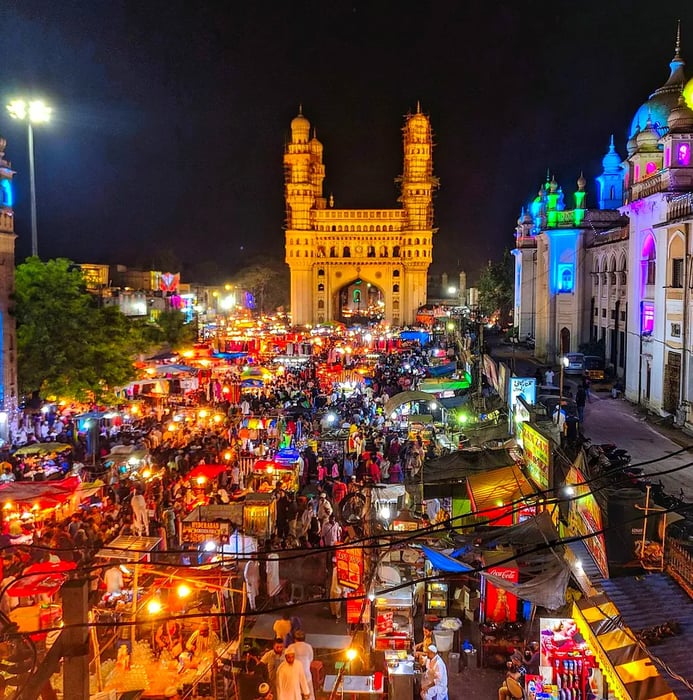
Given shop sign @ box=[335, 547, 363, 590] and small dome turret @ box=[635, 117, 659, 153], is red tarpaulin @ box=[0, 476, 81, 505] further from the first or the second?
small dome turret @ box=[635, 117, 659, 153]

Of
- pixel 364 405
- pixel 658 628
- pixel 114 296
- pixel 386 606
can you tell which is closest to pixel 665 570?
pixel 658 628

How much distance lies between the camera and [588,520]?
775 centimetres

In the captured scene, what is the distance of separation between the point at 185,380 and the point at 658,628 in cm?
2107

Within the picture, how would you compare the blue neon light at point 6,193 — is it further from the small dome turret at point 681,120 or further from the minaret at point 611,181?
Answer: the minaret at point 611,181

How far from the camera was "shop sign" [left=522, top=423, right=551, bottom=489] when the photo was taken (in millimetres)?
10000

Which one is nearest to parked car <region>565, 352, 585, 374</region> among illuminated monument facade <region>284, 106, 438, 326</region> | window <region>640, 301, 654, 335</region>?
window <region>640, 301, 654, 335</region>

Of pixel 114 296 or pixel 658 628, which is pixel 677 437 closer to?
pixel 658 628

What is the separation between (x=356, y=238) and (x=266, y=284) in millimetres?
15616

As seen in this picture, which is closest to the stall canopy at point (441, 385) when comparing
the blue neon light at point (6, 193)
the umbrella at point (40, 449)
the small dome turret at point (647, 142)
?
the small dome turret at point (647, 142)

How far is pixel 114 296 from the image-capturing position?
36.8 meters

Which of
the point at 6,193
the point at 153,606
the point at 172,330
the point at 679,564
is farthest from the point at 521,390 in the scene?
the point at 172,330

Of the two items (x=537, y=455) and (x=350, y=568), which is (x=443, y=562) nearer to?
(x=350, y=568)

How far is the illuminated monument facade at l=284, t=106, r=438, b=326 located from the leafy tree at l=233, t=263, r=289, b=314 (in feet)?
38.8

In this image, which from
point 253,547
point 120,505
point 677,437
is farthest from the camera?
Result: point 677,437
